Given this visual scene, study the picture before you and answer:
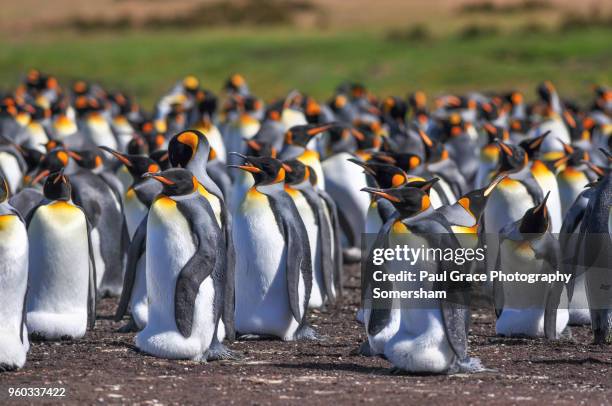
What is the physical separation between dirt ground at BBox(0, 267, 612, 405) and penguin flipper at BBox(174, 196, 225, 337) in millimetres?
223

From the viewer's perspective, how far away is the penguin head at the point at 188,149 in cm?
627

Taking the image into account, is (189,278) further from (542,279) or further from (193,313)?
(542,279)

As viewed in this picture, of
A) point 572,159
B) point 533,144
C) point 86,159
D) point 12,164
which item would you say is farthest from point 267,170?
point 12,164

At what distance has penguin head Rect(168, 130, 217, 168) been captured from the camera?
20.6 feet

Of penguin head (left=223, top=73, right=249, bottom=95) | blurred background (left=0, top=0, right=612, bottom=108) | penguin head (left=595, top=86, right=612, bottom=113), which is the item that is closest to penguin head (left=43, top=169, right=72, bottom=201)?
penguin head (left=595, top=86, right=612, bottom=113)

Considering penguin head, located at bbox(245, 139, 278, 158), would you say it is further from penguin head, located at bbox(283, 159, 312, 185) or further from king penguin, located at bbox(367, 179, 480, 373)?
king penguin, located at bbox(367, 179, 480, 373)

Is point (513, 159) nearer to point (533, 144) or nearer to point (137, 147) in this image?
point (533, 144)

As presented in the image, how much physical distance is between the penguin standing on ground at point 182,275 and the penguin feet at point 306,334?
874 mm

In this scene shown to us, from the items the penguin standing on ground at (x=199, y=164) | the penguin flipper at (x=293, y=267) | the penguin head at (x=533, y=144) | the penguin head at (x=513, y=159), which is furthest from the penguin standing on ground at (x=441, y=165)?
the penguin standing on ground at (x=199, y=164)

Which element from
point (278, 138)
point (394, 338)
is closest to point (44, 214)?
point (394, 338)

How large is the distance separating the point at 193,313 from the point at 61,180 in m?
1.23

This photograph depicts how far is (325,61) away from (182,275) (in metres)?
22.6

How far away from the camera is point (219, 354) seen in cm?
581

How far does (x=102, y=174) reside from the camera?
8797 mm
